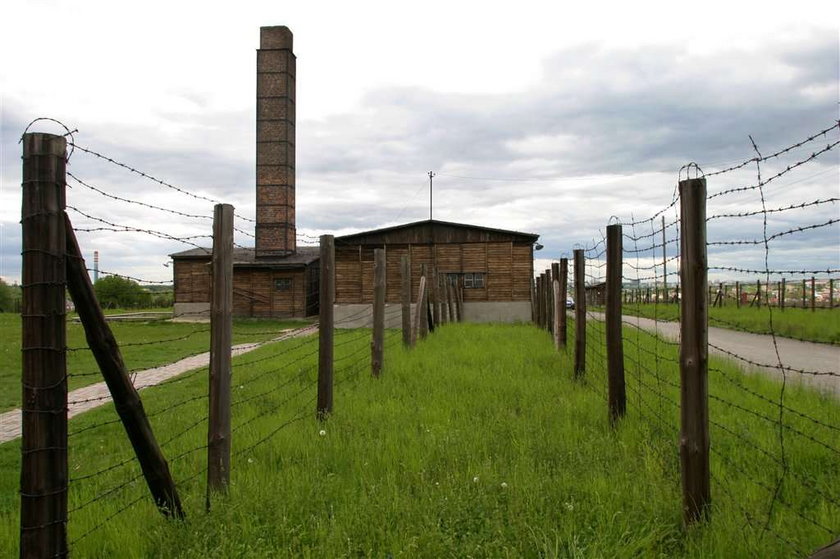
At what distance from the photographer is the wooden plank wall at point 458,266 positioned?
30.1 metres

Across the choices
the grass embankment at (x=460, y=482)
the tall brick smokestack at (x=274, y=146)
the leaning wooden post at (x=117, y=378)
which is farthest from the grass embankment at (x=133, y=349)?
the tall brick smokestack at (x=274, y=146)

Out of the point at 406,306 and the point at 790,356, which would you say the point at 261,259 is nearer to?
the point at 406,306

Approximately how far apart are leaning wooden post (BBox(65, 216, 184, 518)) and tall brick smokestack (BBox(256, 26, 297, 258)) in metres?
29.6

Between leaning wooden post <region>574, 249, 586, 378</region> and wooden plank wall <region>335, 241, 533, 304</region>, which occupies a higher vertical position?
wooden plank wall <region>335, 241, 533, 304</region>

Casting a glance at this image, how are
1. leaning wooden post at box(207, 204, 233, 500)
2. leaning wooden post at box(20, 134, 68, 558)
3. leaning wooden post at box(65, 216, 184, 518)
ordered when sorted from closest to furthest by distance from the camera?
leaning wooden post at box(20, 134, 68, 558) → leaning wooden post at box(65, 216, 184, 518) → leaning wooden post at box(207, 204, 233, 500)

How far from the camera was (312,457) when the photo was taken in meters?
5.10

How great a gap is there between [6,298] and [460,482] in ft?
174

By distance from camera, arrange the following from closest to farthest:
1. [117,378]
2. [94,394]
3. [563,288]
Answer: [117,378]
[94,394]
[563,288]

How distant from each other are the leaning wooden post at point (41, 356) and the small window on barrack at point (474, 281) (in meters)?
27.6

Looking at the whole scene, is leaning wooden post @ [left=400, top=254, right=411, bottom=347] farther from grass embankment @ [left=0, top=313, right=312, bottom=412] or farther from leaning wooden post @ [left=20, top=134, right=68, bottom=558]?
leaning wooden post @ [left=20, top=134, right=68, bottom=558]

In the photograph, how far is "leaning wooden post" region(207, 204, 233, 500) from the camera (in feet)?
14.0

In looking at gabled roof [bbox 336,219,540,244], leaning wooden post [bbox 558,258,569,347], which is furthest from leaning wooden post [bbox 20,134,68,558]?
gabled roof [bbox 336,219,540,244]

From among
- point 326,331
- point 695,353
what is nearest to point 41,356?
point 695,353

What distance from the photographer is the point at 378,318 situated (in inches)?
365
